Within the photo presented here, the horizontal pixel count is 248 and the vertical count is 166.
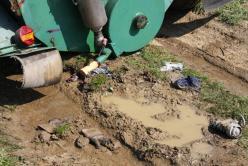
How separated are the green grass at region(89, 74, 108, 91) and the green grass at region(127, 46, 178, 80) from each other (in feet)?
1.80

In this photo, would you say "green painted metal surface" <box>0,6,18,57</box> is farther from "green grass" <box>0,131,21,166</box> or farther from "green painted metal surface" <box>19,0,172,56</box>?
"green grass" <box>0,131,21,166</box>

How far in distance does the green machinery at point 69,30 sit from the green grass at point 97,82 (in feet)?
0.42

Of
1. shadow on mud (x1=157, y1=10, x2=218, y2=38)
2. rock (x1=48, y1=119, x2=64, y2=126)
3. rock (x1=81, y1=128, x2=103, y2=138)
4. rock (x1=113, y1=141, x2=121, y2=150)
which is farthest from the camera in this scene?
shadow on mud (x1=157, y1=10, x2=218, y2=38)

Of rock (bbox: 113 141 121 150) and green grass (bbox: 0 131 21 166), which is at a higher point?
green grass (bbox: 0 131 21 166)

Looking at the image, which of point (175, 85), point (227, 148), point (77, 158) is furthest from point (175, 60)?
point (77, 158)

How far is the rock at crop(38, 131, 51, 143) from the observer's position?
229 inches

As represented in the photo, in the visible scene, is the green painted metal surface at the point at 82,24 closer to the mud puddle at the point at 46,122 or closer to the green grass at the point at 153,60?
the green grass at the point at 153,60

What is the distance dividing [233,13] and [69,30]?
9.82 ft

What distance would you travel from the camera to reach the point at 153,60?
23.6 feet

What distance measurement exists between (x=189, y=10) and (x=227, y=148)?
3315 mm

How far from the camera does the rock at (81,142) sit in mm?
5780

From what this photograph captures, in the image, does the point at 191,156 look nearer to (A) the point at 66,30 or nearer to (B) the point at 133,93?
(B) the point at 133,93

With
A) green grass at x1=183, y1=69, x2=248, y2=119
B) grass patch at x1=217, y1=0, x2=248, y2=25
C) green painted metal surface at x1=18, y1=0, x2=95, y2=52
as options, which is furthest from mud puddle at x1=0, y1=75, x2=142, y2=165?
grass patch at x1=217, y1=0, x2=248, y2=25

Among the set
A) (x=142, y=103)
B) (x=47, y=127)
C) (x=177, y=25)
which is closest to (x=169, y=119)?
(x=142, y=103)
